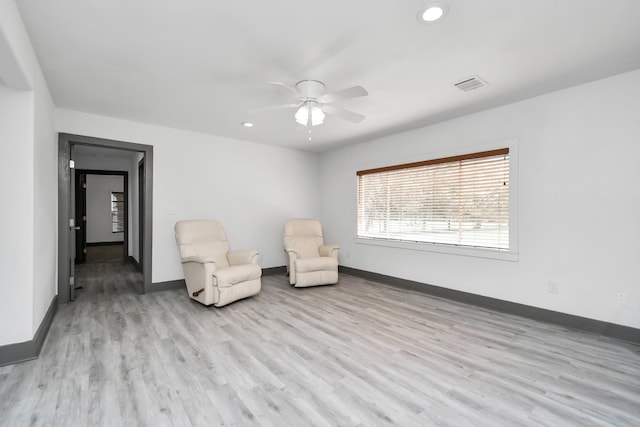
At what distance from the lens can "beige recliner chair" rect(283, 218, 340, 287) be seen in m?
4.52

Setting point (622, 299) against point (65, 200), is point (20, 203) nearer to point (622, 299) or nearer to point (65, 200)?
point (65, 200)

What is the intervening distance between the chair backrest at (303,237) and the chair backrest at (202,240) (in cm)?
105

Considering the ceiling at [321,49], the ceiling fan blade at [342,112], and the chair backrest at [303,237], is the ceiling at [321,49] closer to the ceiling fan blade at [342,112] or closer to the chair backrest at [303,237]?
the ceiling fan blade at [342,112]

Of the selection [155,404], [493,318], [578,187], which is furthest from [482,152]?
[155,404]

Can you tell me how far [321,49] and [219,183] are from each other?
3206 mm

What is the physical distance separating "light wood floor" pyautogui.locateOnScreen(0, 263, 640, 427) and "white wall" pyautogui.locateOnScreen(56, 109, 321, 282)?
1563mm

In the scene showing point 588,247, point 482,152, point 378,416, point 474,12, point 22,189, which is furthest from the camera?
point 482,152

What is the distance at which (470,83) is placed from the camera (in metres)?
2.88

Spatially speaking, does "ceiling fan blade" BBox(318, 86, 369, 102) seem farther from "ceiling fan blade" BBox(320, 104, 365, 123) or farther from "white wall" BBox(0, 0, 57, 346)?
"white wall" BBox(0, 0, 57, 346)

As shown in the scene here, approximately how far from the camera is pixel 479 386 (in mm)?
2012

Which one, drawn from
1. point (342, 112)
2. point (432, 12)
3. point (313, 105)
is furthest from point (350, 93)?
point (432, 12)

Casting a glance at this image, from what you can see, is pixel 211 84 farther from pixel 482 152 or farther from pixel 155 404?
pixel 482 152

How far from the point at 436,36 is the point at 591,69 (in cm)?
166

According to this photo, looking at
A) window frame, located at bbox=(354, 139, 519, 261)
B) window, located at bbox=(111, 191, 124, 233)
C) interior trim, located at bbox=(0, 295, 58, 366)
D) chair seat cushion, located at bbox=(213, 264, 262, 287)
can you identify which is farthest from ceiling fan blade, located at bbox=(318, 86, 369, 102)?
window, located at bbox=(111, 191, 124, 233)
